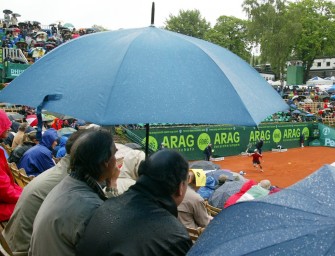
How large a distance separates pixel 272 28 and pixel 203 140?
32549 millimetres

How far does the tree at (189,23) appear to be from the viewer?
74875mm

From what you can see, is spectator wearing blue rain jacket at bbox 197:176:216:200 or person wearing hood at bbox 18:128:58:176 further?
spectator wearing blue rain jacket at bbox 197:176:216:200

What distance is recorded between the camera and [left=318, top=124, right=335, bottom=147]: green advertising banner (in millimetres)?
28906

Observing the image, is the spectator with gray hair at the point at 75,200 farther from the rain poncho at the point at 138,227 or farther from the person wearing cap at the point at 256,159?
the person wearing cap at the point at 256,159

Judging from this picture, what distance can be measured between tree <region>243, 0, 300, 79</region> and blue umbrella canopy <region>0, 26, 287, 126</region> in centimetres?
4880

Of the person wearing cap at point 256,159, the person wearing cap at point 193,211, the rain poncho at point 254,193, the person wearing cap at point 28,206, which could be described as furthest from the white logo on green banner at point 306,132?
the person wearing cap at point 28,206

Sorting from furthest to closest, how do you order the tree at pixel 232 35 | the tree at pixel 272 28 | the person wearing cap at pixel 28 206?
the tree at pixel 232 35 → the tree at pixel 272 28 → the person wearing cap at pixel 28 206

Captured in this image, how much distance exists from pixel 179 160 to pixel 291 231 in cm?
74

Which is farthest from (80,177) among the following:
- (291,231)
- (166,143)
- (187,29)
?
(187,29)

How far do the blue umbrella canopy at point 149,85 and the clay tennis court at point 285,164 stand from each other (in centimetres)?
1542

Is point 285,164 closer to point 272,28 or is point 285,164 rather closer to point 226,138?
point 226,138

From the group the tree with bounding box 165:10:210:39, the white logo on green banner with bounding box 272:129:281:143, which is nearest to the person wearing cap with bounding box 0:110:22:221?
the white logo on green banner with bounding box 272:129:281:143

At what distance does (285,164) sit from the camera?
2269 centimetres

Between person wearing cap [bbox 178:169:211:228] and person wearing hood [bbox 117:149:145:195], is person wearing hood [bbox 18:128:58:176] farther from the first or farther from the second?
person wearing cap [bbox 178:169:211:228]
